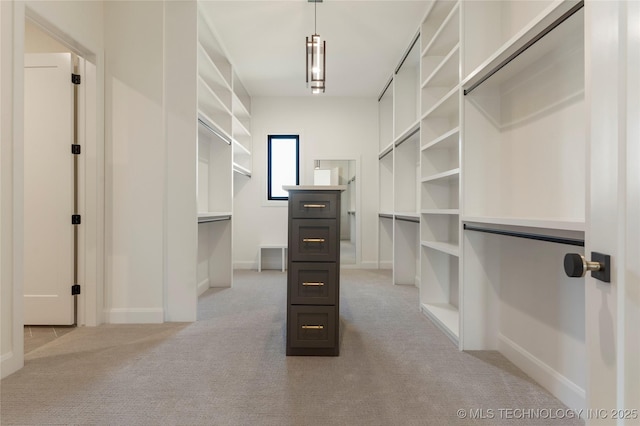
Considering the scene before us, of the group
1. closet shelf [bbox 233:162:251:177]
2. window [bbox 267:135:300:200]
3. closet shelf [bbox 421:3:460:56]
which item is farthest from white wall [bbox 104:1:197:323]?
window [bbox 267:135:300:200]

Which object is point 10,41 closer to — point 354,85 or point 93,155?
point 93,155

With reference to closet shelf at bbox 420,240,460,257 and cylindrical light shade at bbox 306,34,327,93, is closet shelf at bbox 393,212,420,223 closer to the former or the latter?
closet shelf at bbox 420,240,460,257

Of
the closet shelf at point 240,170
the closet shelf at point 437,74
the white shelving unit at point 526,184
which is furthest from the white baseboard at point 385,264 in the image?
the white shelving unit at point 526,184

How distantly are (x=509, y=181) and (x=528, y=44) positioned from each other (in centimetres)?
95

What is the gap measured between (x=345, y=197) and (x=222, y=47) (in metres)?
3.08

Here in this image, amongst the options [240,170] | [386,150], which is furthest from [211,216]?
[386,150]

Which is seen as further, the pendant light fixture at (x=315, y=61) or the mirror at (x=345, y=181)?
the mirror at (x=345, y=181)

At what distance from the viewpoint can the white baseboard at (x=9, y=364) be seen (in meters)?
1.93

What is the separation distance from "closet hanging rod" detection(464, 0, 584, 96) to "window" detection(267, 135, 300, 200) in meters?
3.88

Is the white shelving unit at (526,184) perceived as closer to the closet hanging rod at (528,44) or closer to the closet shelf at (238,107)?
the closet hanging rod at (528,44)

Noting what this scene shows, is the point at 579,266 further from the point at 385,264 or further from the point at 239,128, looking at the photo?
the point at 385,264

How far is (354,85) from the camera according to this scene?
5.31m

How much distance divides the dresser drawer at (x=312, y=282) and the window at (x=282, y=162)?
3.72m

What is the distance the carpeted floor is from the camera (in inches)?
62.2
